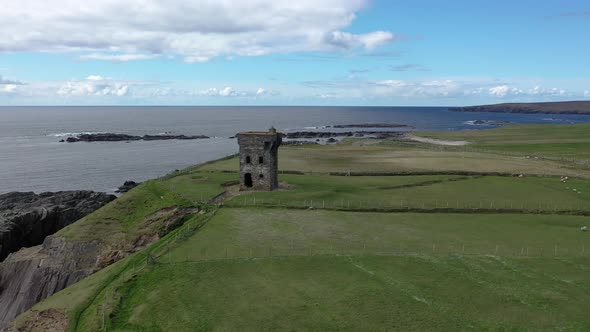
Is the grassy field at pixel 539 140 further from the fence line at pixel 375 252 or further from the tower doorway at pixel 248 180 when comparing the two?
the tower doorway at pixel 248 180

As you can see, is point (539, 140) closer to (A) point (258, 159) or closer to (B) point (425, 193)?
(B) point (425, 193)

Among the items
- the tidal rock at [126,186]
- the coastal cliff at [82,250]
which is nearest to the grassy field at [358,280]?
the coastal cliff at [82,250]

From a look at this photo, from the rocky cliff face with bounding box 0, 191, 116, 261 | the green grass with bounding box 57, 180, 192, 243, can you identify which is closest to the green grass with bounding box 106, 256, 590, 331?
the green grass with bounding box 57, 180, 192, 243

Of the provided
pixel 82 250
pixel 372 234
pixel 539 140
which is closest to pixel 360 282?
pixel 372 234

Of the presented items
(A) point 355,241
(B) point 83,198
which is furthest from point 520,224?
(B) point 83,198

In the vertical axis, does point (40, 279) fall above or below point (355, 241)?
below

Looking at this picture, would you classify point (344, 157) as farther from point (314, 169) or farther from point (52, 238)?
point (52, 238)
